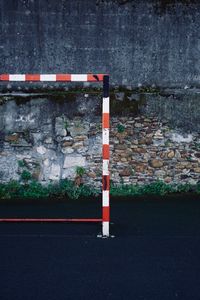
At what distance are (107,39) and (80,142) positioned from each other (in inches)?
85.0

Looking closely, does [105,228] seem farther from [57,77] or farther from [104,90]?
[57,77]

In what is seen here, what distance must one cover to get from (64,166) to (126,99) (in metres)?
1.86

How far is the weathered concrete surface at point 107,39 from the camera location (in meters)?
8.59

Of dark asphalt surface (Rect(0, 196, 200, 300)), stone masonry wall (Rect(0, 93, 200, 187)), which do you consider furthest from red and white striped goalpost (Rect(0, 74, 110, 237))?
stone masonry wall (Rect(0, 93, 200, 187))

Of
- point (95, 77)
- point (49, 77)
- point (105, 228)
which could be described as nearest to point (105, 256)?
point (105, 228)

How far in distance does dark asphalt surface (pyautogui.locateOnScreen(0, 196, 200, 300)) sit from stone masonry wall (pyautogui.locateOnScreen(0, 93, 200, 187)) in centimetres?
107

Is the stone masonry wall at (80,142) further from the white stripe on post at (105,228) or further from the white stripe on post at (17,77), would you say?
the white stripe on post at (105,228)

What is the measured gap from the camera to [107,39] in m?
8.68

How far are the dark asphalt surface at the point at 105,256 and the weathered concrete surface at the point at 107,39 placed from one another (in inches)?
111

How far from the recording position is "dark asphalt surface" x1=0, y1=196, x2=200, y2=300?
4297mm

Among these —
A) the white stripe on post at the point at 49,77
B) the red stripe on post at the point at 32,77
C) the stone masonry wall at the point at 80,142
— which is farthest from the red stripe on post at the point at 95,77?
the stone masonry wall at the point at 80,142

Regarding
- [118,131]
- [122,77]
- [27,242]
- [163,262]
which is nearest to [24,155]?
[118,131]

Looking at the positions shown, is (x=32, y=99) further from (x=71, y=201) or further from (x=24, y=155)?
(x=71, y=201)

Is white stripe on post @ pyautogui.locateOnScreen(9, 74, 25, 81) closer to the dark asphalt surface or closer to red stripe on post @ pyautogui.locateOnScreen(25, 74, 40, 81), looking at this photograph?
red stripe on post @ pyautogui.locateOnScreen(25, 74, 40, 81)
